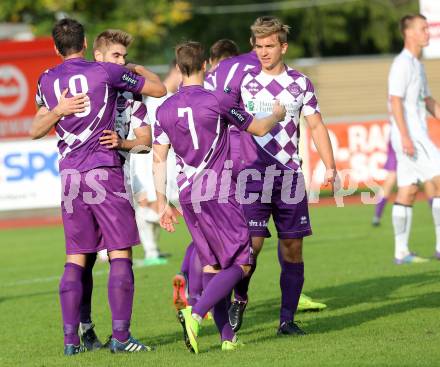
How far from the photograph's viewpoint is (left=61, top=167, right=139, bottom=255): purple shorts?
7690 millimetres

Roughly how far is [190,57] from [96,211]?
1.28 meters

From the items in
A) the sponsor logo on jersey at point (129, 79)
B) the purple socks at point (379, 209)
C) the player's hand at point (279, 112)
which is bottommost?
the purple socks at point (379, 209)

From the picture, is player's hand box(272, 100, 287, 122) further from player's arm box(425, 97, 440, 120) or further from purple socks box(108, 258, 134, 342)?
player's arm box(425, 97, 440, 120)

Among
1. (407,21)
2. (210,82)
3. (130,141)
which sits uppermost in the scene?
(407,21)

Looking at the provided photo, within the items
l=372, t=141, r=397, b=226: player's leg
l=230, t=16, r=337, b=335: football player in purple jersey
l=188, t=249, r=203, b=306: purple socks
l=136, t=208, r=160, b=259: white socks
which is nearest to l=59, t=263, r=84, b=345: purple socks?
l=230, t=16, r=337, b=335: football player in purple jersey

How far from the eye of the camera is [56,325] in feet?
31.1

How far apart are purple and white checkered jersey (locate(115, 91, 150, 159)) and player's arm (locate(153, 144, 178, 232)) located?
30 cm

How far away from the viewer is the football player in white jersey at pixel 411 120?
12109mm

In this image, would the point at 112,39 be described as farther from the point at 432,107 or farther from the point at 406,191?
the point at 406,191

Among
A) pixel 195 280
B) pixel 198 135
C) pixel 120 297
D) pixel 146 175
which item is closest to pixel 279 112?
pixel 198 135

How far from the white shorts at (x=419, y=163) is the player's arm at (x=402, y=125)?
0.18 m

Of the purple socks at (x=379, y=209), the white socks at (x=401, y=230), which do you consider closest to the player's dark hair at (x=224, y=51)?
the white socks at (x=401, y=230)

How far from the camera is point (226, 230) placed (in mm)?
7492

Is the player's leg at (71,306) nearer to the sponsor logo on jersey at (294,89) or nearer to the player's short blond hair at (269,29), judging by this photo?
the sponsor logo on jersey at (294,89)
